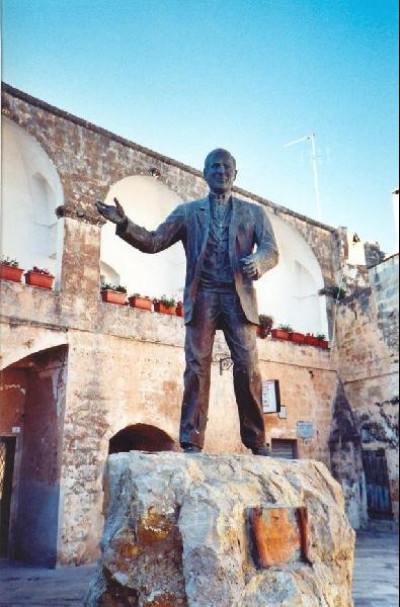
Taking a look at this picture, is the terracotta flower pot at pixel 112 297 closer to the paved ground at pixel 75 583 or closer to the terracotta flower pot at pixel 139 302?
the terracotta flower pot at pixel 139 302

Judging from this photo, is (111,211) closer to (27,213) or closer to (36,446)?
(36,446)

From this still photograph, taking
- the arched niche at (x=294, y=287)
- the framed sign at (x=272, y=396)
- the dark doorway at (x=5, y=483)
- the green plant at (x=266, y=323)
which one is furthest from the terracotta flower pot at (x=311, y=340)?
the dark doorway at (x=5, y=483)

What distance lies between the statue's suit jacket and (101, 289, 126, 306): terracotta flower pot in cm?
592

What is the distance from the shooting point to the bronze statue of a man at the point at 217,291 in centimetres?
336

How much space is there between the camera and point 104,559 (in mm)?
2439

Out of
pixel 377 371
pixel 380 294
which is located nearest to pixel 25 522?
pixel 377 371

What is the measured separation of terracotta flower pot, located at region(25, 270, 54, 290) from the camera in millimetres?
8570

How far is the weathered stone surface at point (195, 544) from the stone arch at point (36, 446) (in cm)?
596

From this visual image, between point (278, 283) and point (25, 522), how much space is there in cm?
942

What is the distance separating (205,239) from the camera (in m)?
3.48

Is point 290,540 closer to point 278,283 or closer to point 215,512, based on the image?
point 215,512

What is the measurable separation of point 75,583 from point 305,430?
7.43m

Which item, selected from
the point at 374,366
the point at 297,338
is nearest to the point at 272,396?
the point at 297,338

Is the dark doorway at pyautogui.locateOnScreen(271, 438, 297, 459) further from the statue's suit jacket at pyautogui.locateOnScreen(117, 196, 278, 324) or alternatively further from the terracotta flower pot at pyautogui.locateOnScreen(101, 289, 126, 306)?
the statue's suit jacket at pyautogui.locateOnScreen(117, 196, 278, 324)
